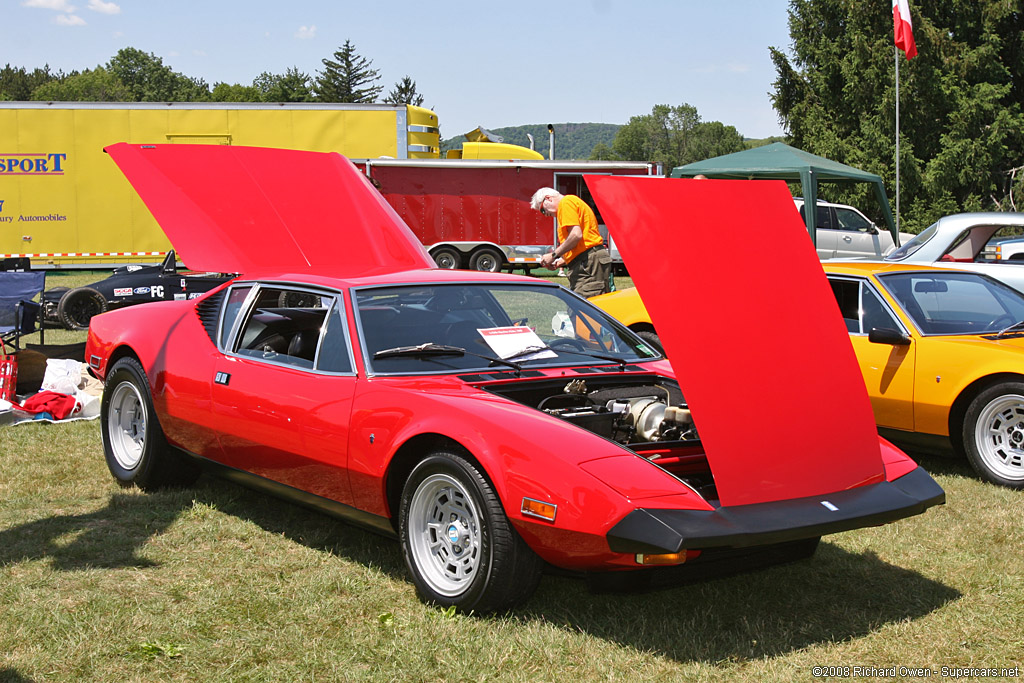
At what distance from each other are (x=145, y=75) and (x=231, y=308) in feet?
418

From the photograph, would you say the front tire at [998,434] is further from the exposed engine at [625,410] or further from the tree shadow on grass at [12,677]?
the tree shadow on grass at [12,677]

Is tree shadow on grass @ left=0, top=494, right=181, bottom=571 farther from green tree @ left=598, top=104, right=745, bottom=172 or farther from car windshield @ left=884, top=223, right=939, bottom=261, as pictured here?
green tree @ left=598, top=104, right=745, bottom=172

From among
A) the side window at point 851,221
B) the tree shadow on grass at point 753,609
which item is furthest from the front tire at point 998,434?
the side window at point 851,221

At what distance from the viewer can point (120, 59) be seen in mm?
119875

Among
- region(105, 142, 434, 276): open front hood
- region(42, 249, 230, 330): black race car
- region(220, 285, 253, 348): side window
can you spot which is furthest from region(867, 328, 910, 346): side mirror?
region(42, 249, 230, 330): black race car

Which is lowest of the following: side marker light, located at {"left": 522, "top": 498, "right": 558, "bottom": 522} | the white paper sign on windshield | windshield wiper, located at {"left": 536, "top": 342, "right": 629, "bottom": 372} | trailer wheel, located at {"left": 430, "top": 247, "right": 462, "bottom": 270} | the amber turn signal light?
the amber turn signal light

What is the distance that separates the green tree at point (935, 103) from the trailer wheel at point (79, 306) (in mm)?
25596

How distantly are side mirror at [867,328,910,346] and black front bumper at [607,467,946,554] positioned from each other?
2497 millimetres

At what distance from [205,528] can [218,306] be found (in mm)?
1164

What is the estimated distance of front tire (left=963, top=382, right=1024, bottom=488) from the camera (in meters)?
5.52

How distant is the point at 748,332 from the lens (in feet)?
12.1

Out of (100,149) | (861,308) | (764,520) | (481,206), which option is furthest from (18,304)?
(481,206)

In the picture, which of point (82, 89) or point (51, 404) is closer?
point (51, 404)

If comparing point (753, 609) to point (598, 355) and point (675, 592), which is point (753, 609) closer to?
point (675, 592)
